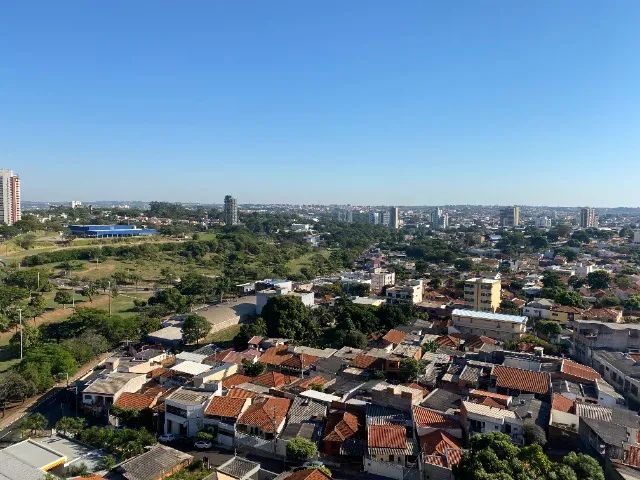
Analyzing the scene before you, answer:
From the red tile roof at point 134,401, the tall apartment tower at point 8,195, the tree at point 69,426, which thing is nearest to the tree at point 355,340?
the red tile roof at point 134,401

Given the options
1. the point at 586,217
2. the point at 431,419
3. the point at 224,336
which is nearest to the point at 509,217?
the point at 586,217

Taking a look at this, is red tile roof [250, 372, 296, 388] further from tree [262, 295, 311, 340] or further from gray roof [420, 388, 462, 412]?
tree [262, 295, 311, 340]

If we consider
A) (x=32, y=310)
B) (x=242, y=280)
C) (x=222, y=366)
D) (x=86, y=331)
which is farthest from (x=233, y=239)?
(x=222, y=366)

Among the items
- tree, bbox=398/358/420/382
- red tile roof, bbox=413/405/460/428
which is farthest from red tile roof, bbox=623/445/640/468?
tree, bbox=398/358/420/382

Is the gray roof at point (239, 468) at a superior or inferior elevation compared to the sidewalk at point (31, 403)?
superior

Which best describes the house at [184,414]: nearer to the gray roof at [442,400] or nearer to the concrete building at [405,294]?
the gray roof at [442,400]

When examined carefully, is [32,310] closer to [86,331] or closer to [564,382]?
[86,331]

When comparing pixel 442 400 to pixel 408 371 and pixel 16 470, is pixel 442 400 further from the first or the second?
pixel 16 470
